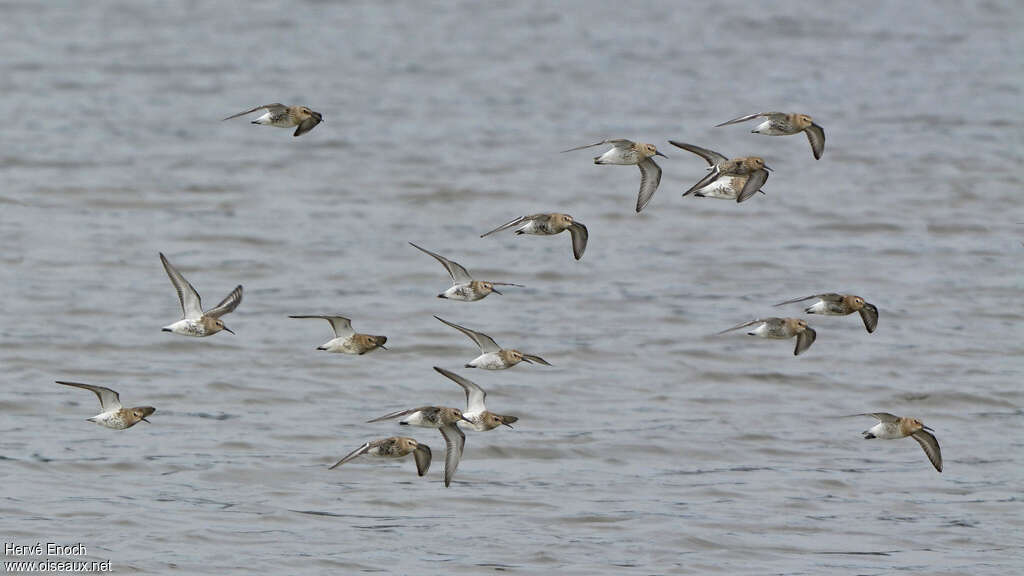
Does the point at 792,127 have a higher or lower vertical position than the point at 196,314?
higher

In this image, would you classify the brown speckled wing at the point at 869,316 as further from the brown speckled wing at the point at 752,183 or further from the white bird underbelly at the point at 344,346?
the white bird underbelly at the point at 344,346

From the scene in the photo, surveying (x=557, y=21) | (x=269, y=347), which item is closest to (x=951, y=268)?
(x=269, y=347)

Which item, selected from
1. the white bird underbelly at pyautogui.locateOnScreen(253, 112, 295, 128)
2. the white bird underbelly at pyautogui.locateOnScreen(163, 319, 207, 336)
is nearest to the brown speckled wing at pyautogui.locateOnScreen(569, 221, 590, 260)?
the white bird underbelly at pyautogui.locateOnScreen(253, 112, 295, 128)

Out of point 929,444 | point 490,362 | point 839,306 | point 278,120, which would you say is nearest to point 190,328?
point 278,120

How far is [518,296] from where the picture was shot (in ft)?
97.9

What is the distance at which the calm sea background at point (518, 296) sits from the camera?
61.6ft

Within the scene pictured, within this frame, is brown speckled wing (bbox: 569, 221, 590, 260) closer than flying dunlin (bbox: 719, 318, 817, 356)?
Yes

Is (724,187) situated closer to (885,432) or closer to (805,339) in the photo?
(805,339)

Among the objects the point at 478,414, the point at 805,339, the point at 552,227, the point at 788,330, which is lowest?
the point at 478,414

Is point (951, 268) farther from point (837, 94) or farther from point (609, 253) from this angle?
point (837, 94)

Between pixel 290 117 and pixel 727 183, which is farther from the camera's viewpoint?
pixel 727 183

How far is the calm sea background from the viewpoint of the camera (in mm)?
18781

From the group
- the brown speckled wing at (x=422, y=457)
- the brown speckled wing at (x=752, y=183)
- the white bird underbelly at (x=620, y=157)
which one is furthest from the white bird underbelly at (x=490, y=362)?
the brown speckled wing at (x=752, y=183)

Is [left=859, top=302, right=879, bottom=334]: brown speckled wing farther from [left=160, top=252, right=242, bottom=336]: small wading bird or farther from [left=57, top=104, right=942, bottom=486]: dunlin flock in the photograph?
[left=160, top=252, right=242, bottom=336]: small wading bird
